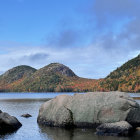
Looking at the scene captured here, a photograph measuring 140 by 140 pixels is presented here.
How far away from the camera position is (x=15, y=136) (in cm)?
2661

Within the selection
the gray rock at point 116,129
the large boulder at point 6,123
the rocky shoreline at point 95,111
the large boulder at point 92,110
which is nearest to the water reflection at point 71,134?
the gray rock at point 116,129

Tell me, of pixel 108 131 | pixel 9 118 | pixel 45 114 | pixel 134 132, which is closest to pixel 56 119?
pixel 45 114

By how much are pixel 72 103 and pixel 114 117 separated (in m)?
5.69

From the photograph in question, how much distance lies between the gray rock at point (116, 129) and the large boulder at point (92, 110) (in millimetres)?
1843

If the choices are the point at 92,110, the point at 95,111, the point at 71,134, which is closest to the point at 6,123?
the point at 71,134

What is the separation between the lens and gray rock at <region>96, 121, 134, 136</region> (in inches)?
1025

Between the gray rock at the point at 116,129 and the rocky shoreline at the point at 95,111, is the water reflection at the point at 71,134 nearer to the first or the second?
the gray rock at the point at 116,129

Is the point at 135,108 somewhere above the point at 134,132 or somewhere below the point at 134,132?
above

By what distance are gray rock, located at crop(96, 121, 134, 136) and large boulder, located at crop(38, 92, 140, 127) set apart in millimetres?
1843

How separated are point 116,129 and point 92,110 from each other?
4.44 m

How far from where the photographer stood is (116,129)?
2631 centimetres

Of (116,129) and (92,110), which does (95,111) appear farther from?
(116,129)

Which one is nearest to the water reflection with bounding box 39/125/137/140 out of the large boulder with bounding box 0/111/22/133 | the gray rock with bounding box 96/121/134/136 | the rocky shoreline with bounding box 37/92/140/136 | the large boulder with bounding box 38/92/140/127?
the gray rock with bounding box 96/121/134/136

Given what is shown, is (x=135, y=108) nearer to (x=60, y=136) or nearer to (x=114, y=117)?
(x=114, y=117)
